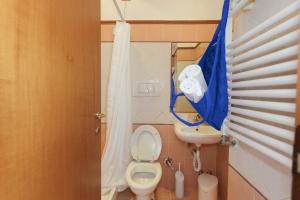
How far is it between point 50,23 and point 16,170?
0.52 metres

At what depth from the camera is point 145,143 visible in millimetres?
2154

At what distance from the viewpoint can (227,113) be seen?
1.03 metres

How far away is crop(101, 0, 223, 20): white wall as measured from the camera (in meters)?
2.17

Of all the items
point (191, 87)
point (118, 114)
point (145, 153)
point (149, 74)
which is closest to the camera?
point (191, 87)

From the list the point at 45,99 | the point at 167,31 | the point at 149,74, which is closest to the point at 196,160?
the point at 149,74

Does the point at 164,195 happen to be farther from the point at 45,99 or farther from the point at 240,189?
the point at 45,99

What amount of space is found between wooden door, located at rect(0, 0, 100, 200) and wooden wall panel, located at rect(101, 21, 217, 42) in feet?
3.67

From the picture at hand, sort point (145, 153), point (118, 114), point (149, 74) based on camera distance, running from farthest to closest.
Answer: point (149, 74) → point (145, 153) → point (118, 114)

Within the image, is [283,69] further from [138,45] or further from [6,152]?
[138,45]

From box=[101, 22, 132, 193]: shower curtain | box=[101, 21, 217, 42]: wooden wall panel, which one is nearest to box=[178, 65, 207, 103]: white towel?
box=[101, 22, 132, 193]: shower curtain

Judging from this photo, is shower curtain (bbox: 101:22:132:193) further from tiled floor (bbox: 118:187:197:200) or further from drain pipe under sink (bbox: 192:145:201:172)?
drain pipe under sink (bbox: 192:145:201:172)

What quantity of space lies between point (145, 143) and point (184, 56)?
1.07 metres

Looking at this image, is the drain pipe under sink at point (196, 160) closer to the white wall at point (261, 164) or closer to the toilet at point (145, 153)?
the toilet at point (145, 153)

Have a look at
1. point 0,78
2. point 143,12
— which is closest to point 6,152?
point 0,78
